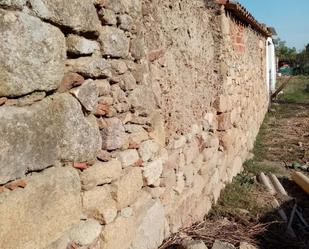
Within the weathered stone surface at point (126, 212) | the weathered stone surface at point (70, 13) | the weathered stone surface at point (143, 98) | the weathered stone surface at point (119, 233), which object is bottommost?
the weathered stone surface at point (119, 233)

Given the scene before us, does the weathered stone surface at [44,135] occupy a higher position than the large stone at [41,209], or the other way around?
the weathered stone surface at [44,135]

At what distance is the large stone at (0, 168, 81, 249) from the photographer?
5.78 feet

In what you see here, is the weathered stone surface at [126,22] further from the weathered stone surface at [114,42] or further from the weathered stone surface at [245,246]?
the weathered stone surface at [245,246]

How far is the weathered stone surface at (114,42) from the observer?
8.06 ft

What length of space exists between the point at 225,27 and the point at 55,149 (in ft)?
11.9

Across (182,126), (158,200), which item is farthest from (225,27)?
(158,200)

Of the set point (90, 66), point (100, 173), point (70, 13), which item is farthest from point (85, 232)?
point (70, 13)

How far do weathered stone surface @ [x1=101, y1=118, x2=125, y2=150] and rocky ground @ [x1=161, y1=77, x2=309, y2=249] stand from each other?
1183mm

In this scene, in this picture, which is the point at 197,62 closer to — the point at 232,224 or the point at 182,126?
the point at 182,126

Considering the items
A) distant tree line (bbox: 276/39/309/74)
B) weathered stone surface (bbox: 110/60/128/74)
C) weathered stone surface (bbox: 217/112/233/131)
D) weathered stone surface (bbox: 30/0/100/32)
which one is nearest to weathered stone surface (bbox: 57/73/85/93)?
weathered stone surface (bbox: 30/0/100/32)

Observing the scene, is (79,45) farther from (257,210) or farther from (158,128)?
(257,210)

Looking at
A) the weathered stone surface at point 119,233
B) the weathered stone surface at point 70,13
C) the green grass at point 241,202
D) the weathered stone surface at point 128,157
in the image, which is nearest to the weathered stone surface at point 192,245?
the weathered stone surface at point 119,233

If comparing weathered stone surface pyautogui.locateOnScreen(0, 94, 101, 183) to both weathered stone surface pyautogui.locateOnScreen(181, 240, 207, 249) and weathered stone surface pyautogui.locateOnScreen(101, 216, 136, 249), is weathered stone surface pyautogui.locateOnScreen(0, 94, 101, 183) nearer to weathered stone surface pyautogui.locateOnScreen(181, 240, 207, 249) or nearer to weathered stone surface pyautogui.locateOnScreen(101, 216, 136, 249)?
weathered stone surface pyautogui.locateOnScreen(101, 216, 136, 249)

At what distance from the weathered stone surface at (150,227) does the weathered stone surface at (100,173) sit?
494 mm
